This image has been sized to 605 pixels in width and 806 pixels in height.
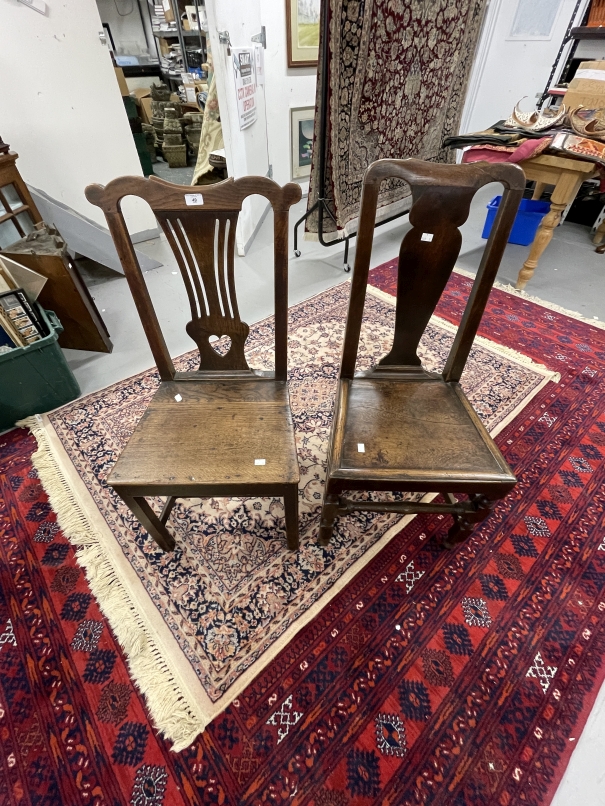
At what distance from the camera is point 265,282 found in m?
2.61

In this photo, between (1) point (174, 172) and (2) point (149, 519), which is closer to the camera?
(2) point (149, 519)

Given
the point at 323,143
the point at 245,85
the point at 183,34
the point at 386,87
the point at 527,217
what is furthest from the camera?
the point at 183,34

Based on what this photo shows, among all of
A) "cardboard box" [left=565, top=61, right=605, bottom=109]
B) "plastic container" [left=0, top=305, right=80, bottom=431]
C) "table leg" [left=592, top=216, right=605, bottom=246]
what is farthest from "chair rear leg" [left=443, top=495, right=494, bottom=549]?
"table leg" [left=592, top=216, right=605, bottom=246]

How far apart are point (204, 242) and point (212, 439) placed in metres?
0.54

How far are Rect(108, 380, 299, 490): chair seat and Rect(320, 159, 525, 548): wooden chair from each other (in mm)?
168

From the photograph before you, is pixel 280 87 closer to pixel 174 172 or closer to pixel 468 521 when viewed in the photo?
pixel 174 172

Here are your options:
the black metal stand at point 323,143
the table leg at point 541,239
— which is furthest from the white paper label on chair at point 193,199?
the table leg at point 541,239

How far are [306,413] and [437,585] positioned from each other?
0.85 metres

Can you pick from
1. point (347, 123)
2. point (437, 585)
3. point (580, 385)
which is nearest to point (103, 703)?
point (437, 585)

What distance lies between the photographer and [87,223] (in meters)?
2.37

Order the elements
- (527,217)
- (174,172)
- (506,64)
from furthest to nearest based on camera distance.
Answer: (174,172), (506,64), (527,217)

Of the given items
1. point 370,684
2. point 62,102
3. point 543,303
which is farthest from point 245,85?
point 370,684

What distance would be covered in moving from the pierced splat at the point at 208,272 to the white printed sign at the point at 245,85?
1.89 m

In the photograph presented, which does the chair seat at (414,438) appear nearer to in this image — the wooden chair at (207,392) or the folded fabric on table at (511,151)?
the wooden chair at (207,392)
